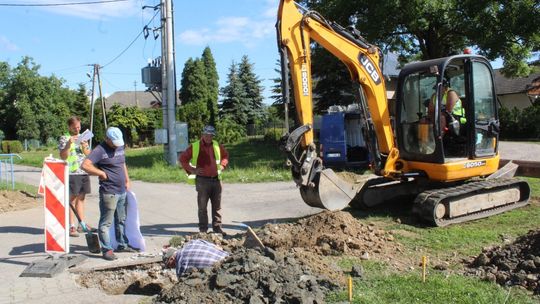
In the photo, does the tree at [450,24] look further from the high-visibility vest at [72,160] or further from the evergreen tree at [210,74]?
the evergreen tree at [210,74]

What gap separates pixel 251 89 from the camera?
4575 cm

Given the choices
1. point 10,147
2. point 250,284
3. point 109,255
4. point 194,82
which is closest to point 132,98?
point 194,82

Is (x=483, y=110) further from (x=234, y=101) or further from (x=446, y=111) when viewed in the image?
(x=234, y=101)

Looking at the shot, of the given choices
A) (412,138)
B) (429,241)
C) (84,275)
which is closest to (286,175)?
(412,138)

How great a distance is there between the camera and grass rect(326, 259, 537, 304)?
4.83m

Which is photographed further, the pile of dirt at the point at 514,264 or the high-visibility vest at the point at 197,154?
the high-visibility vest at the point at 197,154

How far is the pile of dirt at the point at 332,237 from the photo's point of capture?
6729 millimetres

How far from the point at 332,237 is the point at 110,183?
314 centimetres

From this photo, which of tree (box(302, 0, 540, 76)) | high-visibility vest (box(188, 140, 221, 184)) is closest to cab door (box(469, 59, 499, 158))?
high-visibility vest (box(188, 140, 221, 184))

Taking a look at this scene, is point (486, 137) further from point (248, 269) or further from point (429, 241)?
point (248, 269)

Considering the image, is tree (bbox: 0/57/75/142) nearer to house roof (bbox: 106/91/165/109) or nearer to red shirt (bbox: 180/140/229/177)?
house roof (bbox: 106/91/165/109)

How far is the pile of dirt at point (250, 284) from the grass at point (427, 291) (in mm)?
301

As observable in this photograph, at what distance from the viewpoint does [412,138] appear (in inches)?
357

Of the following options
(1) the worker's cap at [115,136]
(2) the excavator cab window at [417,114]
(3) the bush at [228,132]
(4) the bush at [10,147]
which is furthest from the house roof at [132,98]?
(1) the worker's cap at [115,136]
